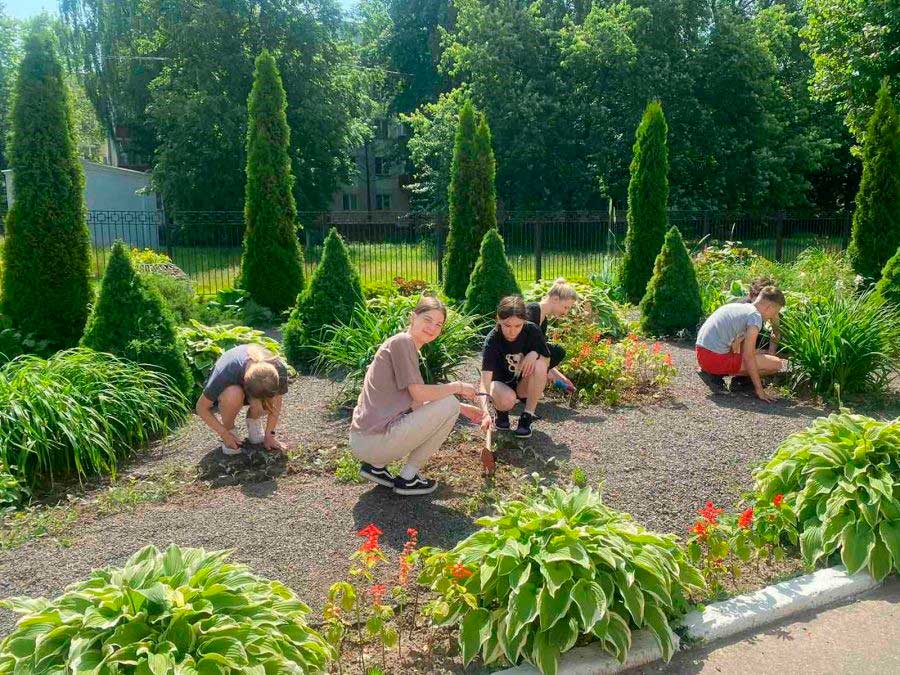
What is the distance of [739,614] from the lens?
3586mm

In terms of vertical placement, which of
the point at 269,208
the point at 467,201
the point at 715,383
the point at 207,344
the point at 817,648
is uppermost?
the point at 467,201

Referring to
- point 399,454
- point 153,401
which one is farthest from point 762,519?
point 153,401

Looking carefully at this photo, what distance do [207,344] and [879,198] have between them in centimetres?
1163

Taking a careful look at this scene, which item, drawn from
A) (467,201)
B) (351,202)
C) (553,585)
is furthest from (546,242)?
(351,202)

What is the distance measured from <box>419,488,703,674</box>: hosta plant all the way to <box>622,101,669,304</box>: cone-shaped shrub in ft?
32.5

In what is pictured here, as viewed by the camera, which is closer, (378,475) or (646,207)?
(378,475)

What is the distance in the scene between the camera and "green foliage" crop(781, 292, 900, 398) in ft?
23.1

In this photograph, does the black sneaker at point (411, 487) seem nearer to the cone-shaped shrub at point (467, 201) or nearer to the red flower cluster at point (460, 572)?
the red flower cluster at point (460, 572)

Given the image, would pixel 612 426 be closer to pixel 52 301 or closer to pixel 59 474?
pixel 59 474

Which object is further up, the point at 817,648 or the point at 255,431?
the point at 255,431

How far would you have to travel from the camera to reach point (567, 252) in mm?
18328

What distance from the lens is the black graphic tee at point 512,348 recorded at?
6000 mm

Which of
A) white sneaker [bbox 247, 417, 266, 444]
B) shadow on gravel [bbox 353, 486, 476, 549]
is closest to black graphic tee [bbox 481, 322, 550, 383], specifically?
shadow on gravel [bbox 353, 486, 476, 549]

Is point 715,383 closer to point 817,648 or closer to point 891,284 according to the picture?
point 891,284
